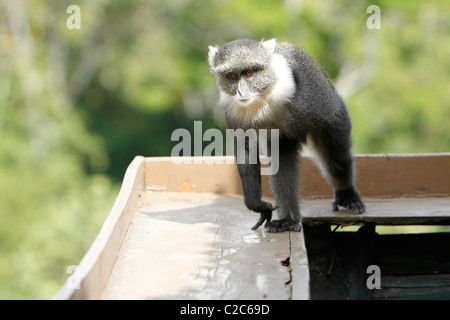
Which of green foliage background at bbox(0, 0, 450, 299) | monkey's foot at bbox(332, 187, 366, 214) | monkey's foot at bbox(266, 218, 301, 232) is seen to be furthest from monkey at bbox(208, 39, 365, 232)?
green foliage background at bbox(0, 0, 450, 299)

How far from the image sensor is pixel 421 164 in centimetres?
705

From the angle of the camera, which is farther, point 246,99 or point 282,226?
point 282,226

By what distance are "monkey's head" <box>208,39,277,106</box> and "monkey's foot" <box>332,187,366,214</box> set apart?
139cm

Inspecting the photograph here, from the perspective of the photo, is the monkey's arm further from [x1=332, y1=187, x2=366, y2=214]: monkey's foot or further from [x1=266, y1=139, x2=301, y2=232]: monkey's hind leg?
[x1=332, y1=187, x2=366, y2=214]: monkey's foot

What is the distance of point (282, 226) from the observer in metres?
5.57

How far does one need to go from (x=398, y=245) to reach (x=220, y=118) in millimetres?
20729

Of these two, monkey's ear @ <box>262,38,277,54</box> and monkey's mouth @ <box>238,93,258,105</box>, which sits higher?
monkey's ear @ <box>262,38,277,54</box>

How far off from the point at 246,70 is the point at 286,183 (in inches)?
41.2

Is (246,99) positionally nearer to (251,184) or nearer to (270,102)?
(270,102)

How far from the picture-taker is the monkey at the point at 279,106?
550 cm

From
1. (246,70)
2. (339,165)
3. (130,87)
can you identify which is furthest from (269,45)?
(130,87)

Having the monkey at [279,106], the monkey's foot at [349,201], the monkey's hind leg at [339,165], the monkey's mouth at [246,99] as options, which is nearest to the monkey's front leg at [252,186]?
the monkey at [279,106]

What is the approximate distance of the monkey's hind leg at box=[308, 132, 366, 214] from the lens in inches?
240

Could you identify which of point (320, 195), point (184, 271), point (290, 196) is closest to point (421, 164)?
point (320, 195)
